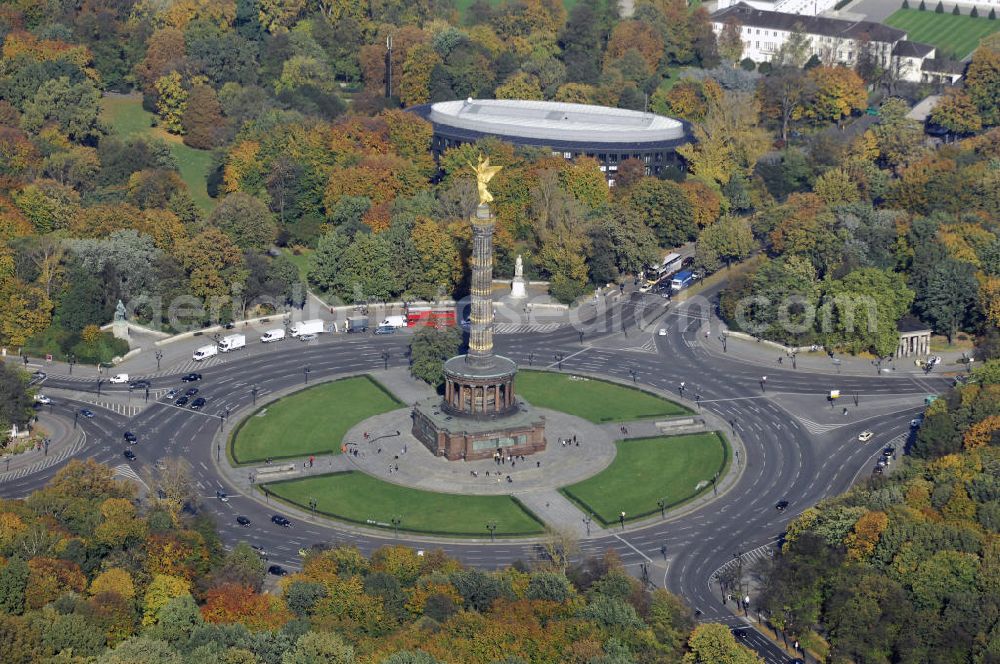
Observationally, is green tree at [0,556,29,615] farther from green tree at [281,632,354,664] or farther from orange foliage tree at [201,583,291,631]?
green tree at [281,632,354,664]

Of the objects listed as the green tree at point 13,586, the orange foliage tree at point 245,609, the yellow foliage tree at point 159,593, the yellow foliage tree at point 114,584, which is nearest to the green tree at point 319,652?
the orange foliage tree at point 245,609

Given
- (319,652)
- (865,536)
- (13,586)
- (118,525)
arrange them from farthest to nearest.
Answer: (865,536) < (118,525) < (13,586) < (319,652)

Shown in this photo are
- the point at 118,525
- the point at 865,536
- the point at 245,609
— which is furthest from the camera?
the point at 865,536

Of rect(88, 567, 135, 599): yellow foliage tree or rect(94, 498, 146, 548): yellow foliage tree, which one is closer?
rect(88, 567, 135, 599): yellow foliage tree

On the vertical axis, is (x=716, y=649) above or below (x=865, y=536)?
below

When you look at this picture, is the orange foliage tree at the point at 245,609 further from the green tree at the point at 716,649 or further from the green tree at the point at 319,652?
the green tree at the point at 716,649

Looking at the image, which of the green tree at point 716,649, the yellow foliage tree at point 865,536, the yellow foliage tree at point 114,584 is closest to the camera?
the green tree at point 716,649

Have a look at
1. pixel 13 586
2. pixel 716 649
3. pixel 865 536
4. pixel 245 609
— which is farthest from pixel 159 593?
pixel 865 536

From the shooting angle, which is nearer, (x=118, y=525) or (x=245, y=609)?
(x=245, y=609)

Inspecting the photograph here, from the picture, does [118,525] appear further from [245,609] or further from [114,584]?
[245,609]

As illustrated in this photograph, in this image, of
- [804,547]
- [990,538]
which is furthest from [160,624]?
[990,538]

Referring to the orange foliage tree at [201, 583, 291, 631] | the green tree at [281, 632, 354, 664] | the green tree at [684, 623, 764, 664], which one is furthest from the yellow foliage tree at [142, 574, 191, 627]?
the green tree at [684, 623, 764, 664]
